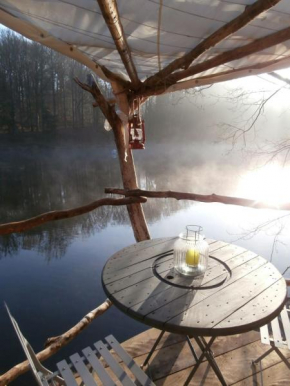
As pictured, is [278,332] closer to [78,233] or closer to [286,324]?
[286,324]

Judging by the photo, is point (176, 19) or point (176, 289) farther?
point (176, 19)

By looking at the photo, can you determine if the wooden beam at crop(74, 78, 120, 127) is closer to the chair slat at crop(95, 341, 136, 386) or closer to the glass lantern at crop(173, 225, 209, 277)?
the glass lantern at crop(173, 225, 209, 277)

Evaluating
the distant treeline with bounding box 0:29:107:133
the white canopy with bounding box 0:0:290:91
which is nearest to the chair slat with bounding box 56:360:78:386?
the white canopy with bounding box 0:0:290:91

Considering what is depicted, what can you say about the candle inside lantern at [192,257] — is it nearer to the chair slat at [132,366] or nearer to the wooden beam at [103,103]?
the chair slat at [132,366]

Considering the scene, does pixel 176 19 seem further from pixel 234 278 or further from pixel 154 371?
pixel 154 371

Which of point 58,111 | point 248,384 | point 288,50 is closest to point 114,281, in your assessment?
point 248,384

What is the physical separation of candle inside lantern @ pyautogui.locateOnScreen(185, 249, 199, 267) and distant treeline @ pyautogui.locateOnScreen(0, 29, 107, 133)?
22739 millimetres

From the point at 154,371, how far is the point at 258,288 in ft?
2.93

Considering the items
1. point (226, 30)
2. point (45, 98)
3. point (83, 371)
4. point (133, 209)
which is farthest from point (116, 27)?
point (45, 98)

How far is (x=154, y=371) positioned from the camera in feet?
5.49

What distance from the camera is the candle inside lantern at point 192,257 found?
1347mm

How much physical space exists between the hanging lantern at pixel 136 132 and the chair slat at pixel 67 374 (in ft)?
5.99

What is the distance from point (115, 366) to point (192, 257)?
1.95ft

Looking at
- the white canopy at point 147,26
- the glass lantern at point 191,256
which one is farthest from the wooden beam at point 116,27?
the glass lantern at point 191,256
